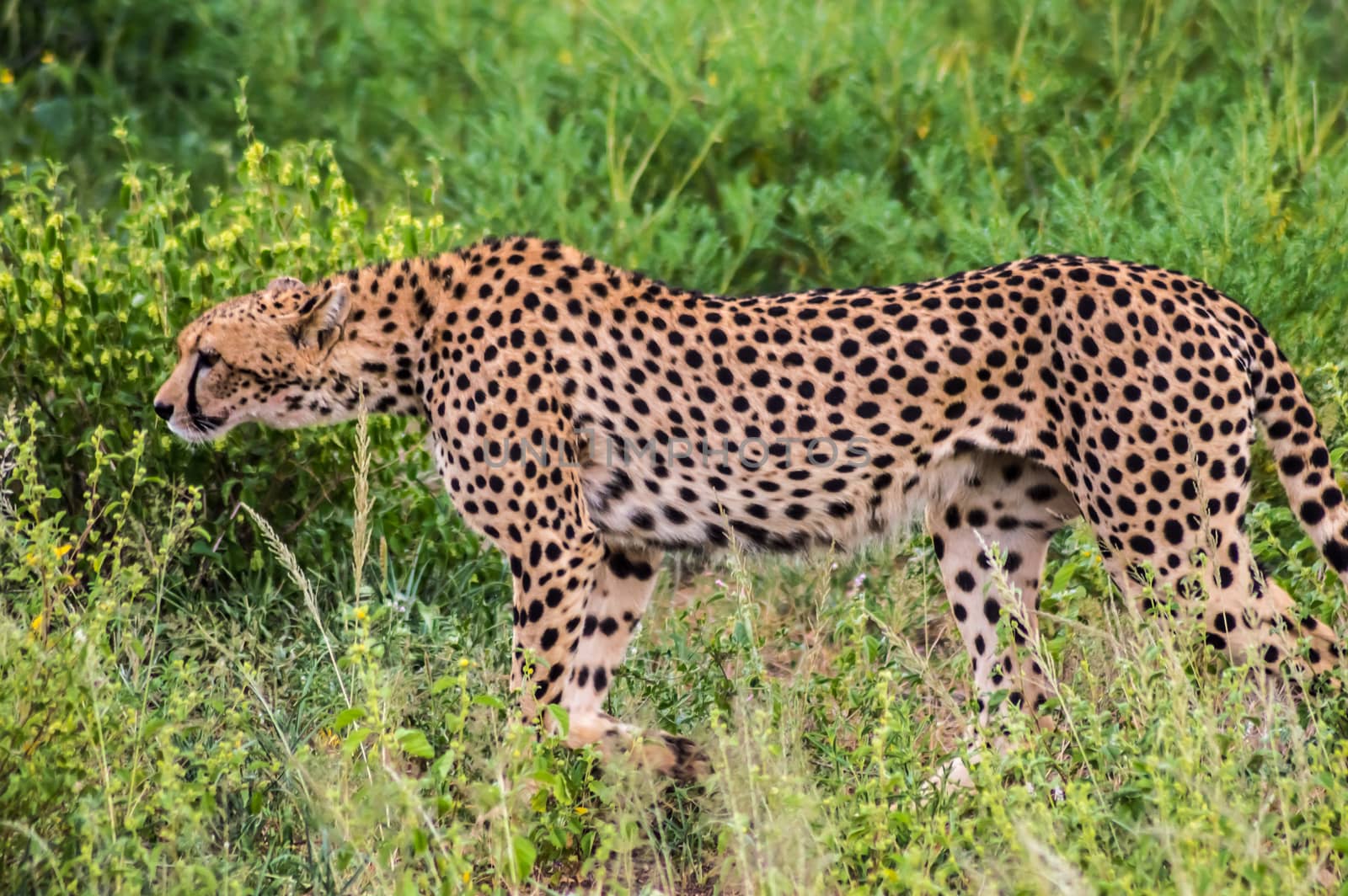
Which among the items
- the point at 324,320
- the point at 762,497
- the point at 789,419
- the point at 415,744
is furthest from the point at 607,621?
the point at 415,744

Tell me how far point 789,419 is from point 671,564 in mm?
1531

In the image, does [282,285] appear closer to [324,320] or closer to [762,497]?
[324,320]

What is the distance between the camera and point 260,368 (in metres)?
4.80

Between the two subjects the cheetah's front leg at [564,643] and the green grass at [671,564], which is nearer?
the green grass at [671,564]

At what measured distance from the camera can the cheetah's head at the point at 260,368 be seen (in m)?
4.79

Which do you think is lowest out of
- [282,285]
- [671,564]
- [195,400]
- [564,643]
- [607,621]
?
[671,564]

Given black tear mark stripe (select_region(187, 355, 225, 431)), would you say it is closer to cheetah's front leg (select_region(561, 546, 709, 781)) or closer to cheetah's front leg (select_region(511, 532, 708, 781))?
cheetah's front leg (select_region(511, 532, 708, 781))

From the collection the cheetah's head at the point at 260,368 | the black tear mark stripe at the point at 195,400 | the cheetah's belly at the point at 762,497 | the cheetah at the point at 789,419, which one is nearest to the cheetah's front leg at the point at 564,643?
the cheetah at the point at 789,419

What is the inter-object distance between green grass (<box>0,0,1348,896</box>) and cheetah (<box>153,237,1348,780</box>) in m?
0.21

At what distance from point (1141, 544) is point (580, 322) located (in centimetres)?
151

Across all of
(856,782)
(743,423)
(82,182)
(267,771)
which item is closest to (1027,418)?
(743,423)

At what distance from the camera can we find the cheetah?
4.30 meters

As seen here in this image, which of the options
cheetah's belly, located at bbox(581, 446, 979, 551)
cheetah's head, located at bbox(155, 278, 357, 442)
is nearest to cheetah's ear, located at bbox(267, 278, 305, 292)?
cheetah's head, located at bbox(155, 278, 357, 442)

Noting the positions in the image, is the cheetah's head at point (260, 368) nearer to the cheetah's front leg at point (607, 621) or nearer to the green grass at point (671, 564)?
the green grass at point (671, 564)
